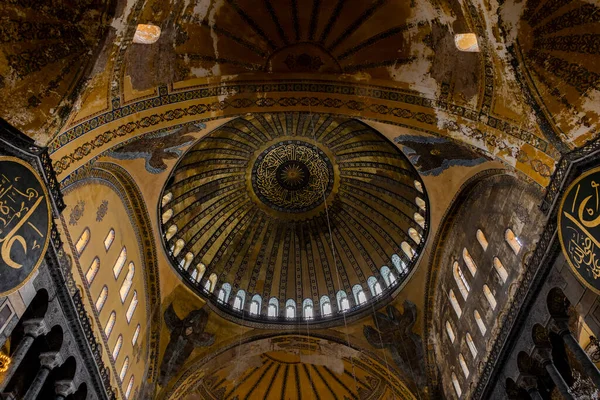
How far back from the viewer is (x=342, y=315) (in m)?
14.1

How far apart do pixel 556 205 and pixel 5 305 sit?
27.6 ft

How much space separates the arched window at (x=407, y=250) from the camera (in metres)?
13.4

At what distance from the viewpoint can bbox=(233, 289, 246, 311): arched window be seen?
47.8ft

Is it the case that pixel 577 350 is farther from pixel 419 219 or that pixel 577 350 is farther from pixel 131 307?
pixel 131 307

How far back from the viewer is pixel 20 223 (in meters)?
6.01

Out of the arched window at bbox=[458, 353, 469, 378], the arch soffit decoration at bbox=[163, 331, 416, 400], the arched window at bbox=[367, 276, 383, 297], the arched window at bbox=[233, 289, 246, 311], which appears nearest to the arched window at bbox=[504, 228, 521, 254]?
the arched window at bbox=[458, 353, 469, 378]

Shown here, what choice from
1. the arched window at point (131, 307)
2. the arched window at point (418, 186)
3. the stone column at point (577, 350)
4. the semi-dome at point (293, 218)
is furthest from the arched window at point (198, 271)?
the stone column at point (577, 350)

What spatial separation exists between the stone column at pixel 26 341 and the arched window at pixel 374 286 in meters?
9.63

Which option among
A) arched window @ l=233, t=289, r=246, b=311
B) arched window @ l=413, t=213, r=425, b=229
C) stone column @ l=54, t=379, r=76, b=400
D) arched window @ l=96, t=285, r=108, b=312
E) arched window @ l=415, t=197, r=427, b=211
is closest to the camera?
stone column @ l=54, t=379, r=76, b=400

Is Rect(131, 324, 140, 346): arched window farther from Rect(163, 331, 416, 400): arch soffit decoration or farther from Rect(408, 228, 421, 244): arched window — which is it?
Rect(408, 228, 421, 244): arched window

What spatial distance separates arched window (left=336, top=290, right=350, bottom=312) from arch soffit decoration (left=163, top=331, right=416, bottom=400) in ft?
3.36

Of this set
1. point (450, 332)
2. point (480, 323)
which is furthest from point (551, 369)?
point (450, 332)

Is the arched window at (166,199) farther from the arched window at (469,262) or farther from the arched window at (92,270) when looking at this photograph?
the arched window at (469,262)

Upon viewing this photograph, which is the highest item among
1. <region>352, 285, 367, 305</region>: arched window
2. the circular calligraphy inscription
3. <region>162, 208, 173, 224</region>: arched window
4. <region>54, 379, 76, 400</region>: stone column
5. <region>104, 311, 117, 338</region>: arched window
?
the circular calligraphy inscription
